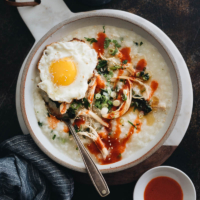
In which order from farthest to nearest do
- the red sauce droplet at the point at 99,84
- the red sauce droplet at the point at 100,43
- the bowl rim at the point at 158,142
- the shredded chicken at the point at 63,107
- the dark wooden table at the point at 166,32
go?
the dark wooden table at the point at 166,32 → the red sauce droplet at the point at 100,43 → the red sauce droplet at the point at 99,84 → the shredded chicken at the point at 63,107 → the bowl rim at the point at 158,142

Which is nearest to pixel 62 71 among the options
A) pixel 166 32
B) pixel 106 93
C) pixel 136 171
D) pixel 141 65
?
pixel 106 93

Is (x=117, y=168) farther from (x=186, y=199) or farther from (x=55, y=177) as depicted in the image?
(x=186, y=199)

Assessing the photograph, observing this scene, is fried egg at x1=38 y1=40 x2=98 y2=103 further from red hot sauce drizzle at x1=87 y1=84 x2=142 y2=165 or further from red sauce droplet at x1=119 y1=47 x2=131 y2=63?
red hot sauce drizzle at x1=87 y1=84 x2=142 y2=165

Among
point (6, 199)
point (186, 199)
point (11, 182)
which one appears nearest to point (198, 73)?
point (186, 199)

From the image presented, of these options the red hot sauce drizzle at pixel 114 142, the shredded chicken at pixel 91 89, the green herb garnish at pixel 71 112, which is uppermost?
the shredded chicken at pixel 91 89

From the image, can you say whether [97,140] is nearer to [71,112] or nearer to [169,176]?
[71,112]

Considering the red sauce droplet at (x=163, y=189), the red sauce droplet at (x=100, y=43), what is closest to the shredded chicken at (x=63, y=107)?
the red sauce droplet at (x=100, y=43)

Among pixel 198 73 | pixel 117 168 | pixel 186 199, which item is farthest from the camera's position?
pixel 198 73

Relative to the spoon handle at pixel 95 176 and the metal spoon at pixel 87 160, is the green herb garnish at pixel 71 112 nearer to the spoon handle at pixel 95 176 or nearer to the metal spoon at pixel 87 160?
the metal spoon at pixel 87 160
